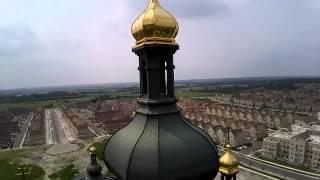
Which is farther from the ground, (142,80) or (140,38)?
(140,38)

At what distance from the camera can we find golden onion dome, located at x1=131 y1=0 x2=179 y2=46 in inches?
246

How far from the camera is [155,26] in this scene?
A: 6.22 metres

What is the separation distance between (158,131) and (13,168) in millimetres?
51920

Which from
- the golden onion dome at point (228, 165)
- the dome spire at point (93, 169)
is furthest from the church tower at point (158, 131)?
the dome spire at point (93, 169)

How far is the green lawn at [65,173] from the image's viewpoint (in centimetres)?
4400

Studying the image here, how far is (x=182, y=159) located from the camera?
5766 millimetres

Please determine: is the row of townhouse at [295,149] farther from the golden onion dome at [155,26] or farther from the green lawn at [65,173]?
the golden onion dome at [155,26]

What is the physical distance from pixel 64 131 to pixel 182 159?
266ft

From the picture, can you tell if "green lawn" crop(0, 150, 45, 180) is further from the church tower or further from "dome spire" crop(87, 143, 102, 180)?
the church tower

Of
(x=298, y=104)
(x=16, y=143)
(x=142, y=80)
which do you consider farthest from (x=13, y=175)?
(x=298, y=104)

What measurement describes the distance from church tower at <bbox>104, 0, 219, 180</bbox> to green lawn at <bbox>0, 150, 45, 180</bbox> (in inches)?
1730

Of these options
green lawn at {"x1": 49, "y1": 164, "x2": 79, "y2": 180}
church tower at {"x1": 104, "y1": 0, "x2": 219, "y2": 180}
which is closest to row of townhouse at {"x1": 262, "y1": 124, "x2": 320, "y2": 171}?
green lawn at {"x1": 49, "y1": 164, "x2": 79, "y2": 180}

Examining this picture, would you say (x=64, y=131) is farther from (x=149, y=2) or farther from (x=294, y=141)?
(x=149, y=2)

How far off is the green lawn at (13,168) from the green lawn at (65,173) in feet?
6.87
